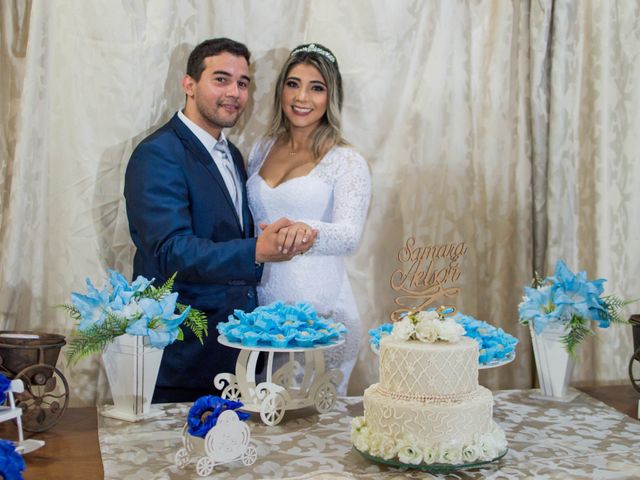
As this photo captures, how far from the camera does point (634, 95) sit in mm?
3525

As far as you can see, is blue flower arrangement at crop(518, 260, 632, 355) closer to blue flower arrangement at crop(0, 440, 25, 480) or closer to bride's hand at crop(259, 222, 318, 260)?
bride's hand at crop(259, 222, 318, 260)

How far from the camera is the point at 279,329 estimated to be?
8.07 ft

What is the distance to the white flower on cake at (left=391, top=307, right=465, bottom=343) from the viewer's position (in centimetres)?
214

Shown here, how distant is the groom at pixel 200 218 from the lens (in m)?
2.94

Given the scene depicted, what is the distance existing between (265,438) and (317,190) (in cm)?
121

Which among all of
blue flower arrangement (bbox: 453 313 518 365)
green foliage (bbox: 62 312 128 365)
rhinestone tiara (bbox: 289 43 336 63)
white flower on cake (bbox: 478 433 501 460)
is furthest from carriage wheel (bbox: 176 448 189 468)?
rhinestone tiara (bbox: 289 43 336 63)

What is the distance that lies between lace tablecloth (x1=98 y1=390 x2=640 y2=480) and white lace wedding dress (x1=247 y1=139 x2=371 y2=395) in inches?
25.2

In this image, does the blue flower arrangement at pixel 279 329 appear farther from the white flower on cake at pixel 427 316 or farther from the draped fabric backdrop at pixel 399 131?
the draped fabric backdrop at pixel 399 131

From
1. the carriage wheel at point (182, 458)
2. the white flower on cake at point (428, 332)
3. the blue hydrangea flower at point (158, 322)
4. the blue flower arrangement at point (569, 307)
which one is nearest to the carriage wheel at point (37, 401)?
the blue hydrangea flower at point (158, 322)

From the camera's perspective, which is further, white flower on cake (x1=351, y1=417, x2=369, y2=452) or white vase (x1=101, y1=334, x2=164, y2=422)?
white vase (x1=101, y1=334, x2=164, y2=422)

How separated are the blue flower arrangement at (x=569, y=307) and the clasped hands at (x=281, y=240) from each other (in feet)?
2.66

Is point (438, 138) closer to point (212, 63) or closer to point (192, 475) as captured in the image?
point (212, 63)

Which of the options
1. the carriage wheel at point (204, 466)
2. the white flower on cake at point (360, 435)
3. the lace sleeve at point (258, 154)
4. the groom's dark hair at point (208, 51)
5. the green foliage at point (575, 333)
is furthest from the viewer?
the lace sleeve at point (258, 154)

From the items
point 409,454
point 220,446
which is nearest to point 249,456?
point 220,446
